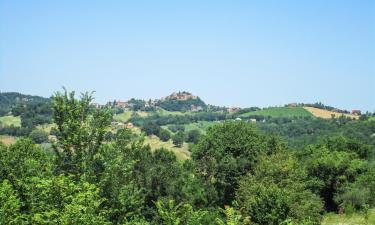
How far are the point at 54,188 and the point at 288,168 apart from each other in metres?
32.6

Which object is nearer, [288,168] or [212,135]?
[288,168]

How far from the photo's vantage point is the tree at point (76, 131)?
2861 cm

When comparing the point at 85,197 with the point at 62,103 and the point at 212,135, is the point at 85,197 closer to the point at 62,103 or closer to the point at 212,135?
the point at 62,103

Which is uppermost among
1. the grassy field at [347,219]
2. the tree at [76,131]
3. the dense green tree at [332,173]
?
the tree at [76,131]

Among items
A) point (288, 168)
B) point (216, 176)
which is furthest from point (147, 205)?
point (288, 168)

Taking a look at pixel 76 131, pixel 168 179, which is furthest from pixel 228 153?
pixel 76 131

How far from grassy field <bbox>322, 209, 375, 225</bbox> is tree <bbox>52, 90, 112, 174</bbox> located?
114 feet

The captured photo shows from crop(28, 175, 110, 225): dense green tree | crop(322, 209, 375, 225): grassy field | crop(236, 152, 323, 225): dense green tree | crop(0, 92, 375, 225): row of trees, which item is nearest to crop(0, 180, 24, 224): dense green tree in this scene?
crop(0, 92, 375, 225): row of trees

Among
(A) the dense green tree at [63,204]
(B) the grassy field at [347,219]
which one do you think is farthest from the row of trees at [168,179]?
(B) the grassy field at [347,219]

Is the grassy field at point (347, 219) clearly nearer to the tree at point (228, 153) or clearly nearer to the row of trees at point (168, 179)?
the row of trees at point (168, 179)

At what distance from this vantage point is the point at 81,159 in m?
28.4

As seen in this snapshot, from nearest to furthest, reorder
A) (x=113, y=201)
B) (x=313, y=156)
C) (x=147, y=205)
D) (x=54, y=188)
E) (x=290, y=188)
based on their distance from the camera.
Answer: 1. (x=54, y=188)
2. (x=113, y=201)
3. (x=290, y=188)
4. (x=147, y=205)
5. (x=313, y=156)

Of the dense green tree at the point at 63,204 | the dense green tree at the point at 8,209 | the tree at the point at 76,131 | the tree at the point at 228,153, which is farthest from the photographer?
the tree at the point at 228,153

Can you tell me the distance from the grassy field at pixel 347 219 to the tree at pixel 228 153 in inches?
485
